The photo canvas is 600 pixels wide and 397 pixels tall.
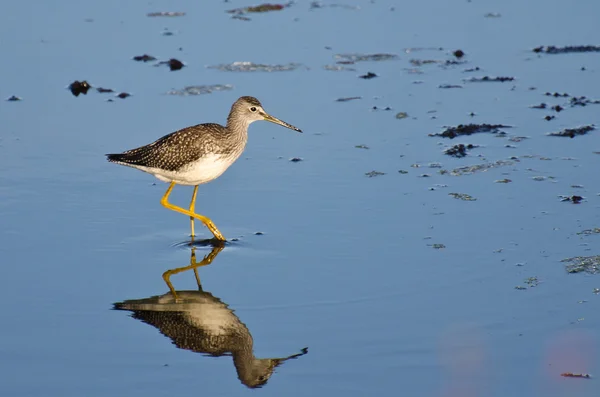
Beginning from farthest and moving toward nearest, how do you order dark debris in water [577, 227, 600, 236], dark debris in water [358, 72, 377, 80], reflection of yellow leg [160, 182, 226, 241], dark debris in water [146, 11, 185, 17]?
dark debris in water [146, 11, 185, 17]
dark debris in water [358, 72, 377, 80]
reflection of yellow leg [160, 182, 226, 241]
dark debris in water [577, 227, 600, 236]

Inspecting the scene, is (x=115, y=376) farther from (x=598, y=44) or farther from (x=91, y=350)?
(x=598, y=44)

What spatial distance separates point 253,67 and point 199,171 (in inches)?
164

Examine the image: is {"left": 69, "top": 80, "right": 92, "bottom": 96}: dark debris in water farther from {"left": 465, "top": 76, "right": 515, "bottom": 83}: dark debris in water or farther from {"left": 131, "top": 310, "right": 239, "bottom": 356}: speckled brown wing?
{"left": 131, "top": 310, "right": 239, "bottom": 356}: speckled brown wing

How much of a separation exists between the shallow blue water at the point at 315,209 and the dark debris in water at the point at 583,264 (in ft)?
0.39

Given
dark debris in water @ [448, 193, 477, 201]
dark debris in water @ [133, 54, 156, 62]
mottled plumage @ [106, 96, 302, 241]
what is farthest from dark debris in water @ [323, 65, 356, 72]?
dark debris in water @ [448, 193, 477, 201]

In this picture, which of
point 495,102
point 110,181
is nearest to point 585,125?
point 495,102

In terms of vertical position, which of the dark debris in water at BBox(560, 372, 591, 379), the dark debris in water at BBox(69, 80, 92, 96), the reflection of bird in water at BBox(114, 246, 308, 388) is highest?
the dark debris in water at BBox(560, 372, 591, 379)

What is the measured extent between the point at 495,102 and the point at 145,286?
19.4ft

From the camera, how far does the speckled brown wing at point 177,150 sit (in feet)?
31.1

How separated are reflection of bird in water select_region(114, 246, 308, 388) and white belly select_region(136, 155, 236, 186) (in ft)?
5.11

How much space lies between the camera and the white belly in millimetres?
9477

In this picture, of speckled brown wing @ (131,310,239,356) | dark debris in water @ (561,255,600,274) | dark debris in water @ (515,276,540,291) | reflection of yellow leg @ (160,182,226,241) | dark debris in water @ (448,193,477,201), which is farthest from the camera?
dark debris in water @ (448,193,477,201)

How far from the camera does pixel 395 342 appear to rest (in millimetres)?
6855

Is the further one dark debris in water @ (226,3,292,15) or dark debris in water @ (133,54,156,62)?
dark debris in water @ (226,3,292,15)
